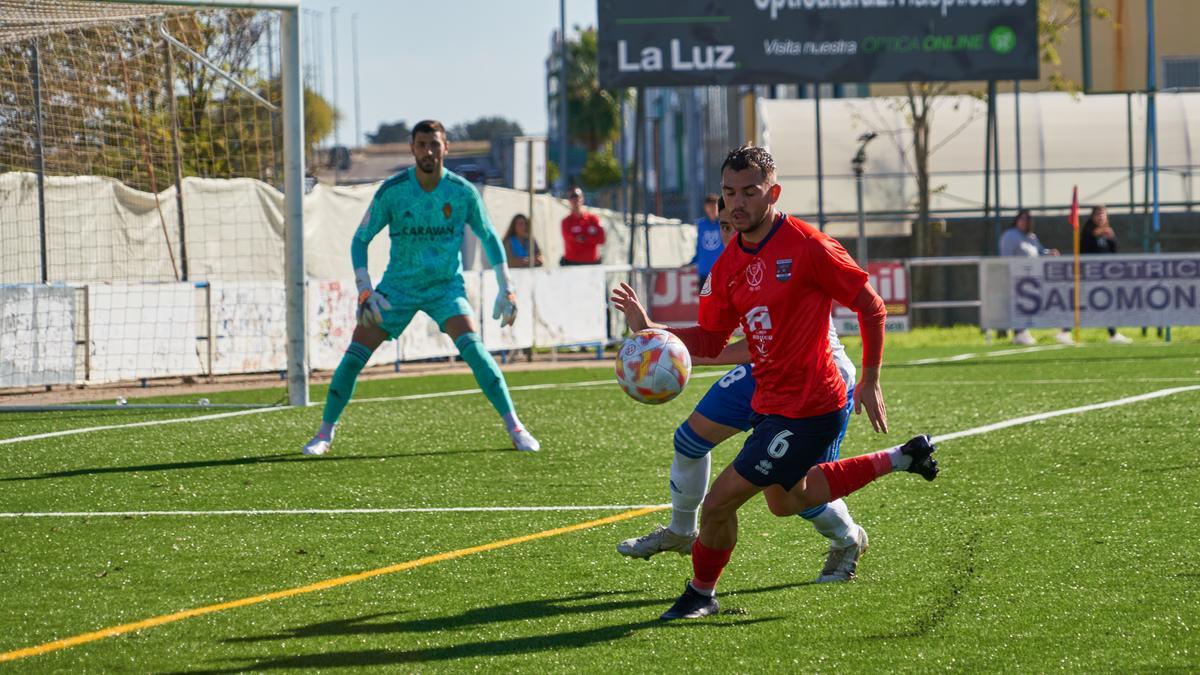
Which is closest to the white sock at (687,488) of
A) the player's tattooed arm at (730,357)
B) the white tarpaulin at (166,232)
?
the player's tattooed arm at (730,357)

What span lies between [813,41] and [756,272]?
18783 millimetres

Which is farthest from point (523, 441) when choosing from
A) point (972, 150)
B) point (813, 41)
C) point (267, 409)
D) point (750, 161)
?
point (972, 150)

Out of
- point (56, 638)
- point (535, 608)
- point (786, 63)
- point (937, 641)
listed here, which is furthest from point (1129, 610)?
point (786, 63)

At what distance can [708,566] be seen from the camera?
5.54m

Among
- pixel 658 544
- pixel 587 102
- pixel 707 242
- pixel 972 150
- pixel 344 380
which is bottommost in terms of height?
pixel 658 544

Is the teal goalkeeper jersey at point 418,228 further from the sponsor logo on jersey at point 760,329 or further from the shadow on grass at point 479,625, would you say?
the sponsor logo on jersey at point 760,329

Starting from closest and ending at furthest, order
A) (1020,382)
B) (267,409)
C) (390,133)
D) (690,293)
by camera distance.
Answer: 1. (267,409)
2. (1020,382)
3. (690,293)
4. (390,133)

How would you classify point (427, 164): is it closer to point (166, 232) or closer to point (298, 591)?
point (298, 591)

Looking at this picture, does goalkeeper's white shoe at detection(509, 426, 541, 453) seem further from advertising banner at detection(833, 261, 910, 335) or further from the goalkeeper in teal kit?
advertising banner at detection(833, 261, 910, 335)

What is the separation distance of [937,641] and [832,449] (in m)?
1.00

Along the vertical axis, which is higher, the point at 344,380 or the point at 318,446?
the point at 344,380

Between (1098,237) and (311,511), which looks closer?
(311,511)

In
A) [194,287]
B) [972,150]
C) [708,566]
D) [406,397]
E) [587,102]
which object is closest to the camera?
[708,566]

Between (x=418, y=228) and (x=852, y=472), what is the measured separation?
510 cm
